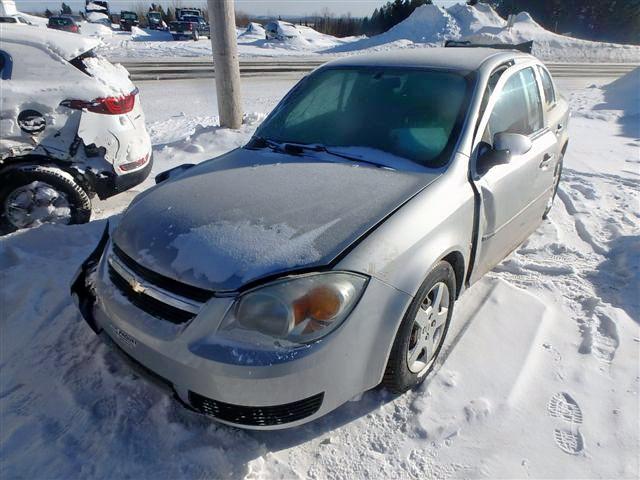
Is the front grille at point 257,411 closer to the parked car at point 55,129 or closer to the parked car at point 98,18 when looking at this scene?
the parked car at point 55,129

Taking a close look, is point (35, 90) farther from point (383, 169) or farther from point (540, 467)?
point (540, 467)

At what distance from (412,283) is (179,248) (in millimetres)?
1040

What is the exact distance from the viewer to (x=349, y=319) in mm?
1785

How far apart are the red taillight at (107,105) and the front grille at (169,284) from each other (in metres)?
2.33

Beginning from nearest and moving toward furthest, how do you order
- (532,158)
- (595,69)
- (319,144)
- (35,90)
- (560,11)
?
(319,144), (532,158), (35,90), (595,69), (560,11)

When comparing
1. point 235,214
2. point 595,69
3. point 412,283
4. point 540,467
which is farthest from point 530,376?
point 595,69

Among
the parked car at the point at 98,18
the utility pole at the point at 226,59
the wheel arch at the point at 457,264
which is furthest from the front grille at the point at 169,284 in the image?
the parked car at the point at 98,18

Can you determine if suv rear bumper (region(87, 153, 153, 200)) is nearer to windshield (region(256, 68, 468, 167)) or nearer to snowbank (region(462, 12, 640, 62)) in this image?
windshield (region(256, 68, 468, 167))

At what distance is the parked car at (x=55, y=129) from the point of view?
3.64 metres

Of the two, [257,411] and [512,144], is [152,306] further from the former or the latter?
[512,144]

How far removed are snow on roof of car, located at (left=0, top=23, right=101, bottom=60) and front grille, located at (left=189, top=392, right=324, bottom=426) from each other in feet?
11.4

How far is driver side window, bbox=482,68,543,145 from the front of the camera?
9.34 ft

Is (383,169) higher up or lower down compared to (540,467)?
higher up

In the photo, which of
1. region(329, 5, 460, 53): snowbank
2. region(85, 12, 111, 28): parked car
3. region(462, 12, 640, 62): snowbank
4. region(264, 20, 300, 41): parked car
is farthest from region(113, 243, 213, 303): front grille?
region(85, 12, 111, 28): parked car
